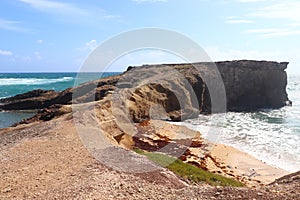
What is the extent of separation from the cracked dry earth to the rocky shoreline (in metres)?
0.03

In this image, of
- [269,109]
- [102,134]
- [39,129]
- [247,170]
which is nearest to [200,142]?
[247,170]

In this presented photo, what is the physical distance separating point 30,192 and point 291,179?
834 centimetres

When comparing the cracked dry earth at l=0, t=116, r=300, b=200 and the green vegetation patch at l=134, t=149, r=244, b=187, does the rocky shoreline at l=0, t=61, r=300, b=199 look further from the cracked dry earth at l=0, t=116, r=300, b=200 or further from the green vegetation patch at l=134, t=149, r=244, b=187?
the green vegetation patch at l=134, t=149, r=244, b=187

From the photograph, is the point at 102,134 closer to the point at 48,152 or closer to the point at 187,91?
the point at 48,152

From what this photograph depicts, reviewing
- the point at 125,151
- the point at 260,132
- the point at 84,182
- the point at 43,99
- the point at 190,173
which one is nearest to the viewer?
the point at 84,182

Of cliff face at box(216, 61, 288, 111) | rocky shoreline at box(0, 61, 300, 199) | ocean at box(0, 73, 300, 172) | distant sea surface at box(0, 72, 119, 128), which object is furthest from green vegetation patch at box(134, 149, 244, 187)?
cliff face at box(216, 61, 288, 111)

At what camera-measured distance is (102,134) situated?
15.9m

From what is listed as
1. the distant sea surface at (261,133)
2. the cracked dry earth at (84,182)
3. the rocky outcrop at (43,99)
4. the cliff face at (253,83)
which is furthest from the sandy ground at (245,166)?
the cliff face at (253,83)

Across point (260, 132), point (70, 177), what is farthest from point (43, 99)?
point (70, 177)

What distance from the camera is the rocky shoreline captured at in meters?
9.46

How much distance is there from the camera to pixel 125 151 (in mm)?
13469

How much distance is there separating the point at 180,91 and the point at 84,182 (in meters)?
28.3

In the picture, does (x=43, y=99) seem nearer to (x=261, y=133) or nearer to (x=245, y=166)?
(x=261, y=133)

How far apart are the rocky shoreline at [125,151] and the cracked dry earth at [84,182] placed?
0.03 m
